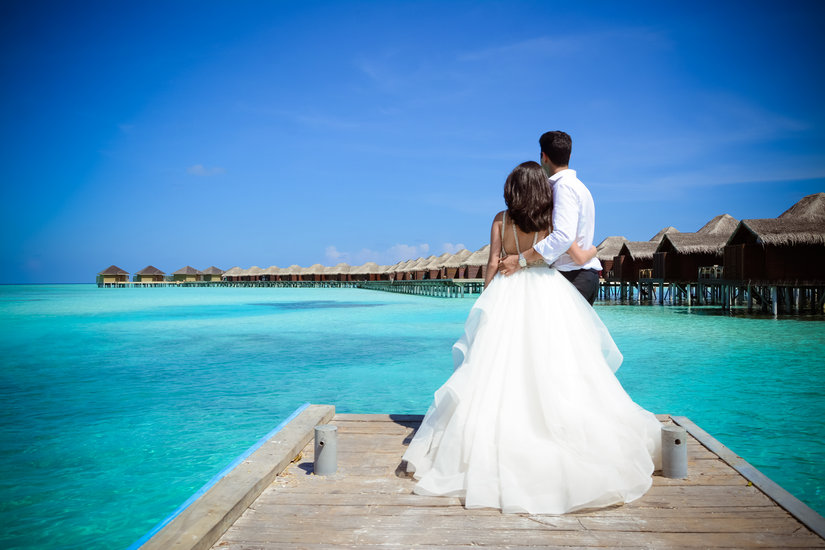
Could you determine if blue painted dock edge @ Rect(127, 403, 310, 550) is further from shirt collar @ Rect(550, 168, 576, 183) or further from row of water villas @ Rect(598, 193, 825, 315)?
row of water villas @ Rect(598, 193, 825, 315)

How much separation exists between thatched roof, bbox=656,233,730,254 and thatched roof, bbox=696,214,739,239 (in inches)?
69.7

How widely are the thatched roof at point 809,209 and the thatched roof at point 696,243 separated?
4275 millimetres

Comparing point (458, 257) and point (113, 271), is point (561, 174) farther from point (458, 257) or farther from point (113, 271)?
point (113, 271)

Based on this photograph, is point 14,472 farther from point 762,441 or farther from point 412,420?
point 762,441

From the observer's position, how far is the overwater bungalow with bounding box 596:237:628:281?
129ft

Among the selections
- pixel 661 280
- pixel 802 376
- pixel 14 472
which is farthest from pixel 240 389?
pixel 661 280

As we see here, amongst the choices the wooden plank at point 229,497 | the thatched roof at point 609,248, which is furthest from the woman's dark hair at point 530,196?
the thatched roof at point 609,248

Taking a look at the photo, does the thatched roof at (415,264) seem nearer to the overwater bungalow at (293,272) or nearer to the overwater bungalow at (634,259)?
the overwater bungalow at (293,272)

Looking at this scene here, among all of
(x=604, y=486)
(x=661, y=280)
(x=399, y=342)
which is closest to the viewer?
(x=604, y=486)

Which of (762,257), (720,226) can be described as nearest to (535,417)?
(762,257)

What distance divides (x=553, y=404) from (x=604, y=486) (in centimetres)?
41

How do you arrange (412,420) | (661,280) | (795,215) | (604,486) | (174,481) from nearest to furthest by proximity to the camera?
(604,486)
(412,420)
(174,481)
(795,215)
(661,280)

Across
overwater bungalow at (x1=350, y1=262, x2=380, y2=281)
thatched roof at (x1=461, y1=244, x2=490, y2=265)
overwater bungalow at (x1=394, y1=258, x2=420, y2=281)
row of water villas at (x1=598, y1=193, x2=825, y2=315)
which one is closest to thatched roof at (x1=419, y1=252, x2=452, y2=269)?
overwater bungalow at (x1=394, y1=258, x2=420, y2=281)

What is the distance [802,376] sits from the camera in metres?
9.21
